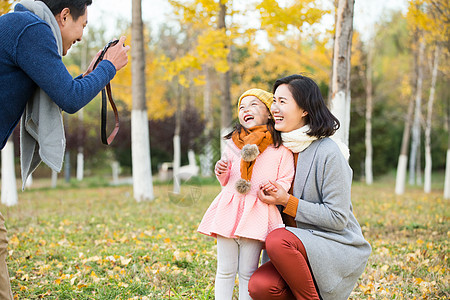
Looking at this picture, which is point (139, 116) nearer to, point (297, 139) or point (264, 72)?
point (297, 139)

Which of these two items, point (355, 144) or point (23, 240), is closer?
point (23, 240)

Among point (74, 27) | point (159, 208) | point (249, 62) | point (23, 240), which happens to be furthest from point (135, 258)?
point (249, 62)

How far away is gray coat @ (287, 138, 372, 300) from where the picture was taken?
213 cm

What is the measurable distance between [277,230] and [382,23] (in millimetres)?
17805

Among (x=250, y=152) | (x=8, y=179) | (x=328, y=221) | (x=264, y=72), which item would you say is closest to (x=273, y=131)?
(x=250, y=152)

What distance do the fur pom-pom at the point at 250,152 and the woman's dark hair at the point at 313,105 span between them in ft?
1.09

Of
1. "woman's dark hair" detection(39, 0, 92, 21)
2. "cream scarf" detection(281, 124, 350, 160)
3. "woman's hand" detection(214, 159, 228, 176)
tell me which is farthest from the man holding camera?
"cream scarf" detection(281, 124, 350, 160)

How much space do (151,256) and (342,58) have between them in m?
2.84

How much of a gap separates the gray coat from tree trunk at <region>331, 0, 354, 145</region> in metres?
2.25

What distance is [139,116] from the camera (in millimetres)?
8203

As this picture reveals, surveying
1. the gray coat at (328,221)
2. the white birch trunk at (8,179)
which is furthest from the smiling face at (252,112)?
the white birch trunk at (8,179)

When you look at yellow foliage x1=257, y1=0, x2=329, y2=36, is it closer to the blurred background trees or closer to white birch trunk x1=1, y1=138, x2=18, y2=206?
the blurred background trees

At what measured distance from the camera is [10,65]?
1772mm

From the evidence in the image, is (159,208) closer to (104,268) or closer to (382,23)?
(104,268)
